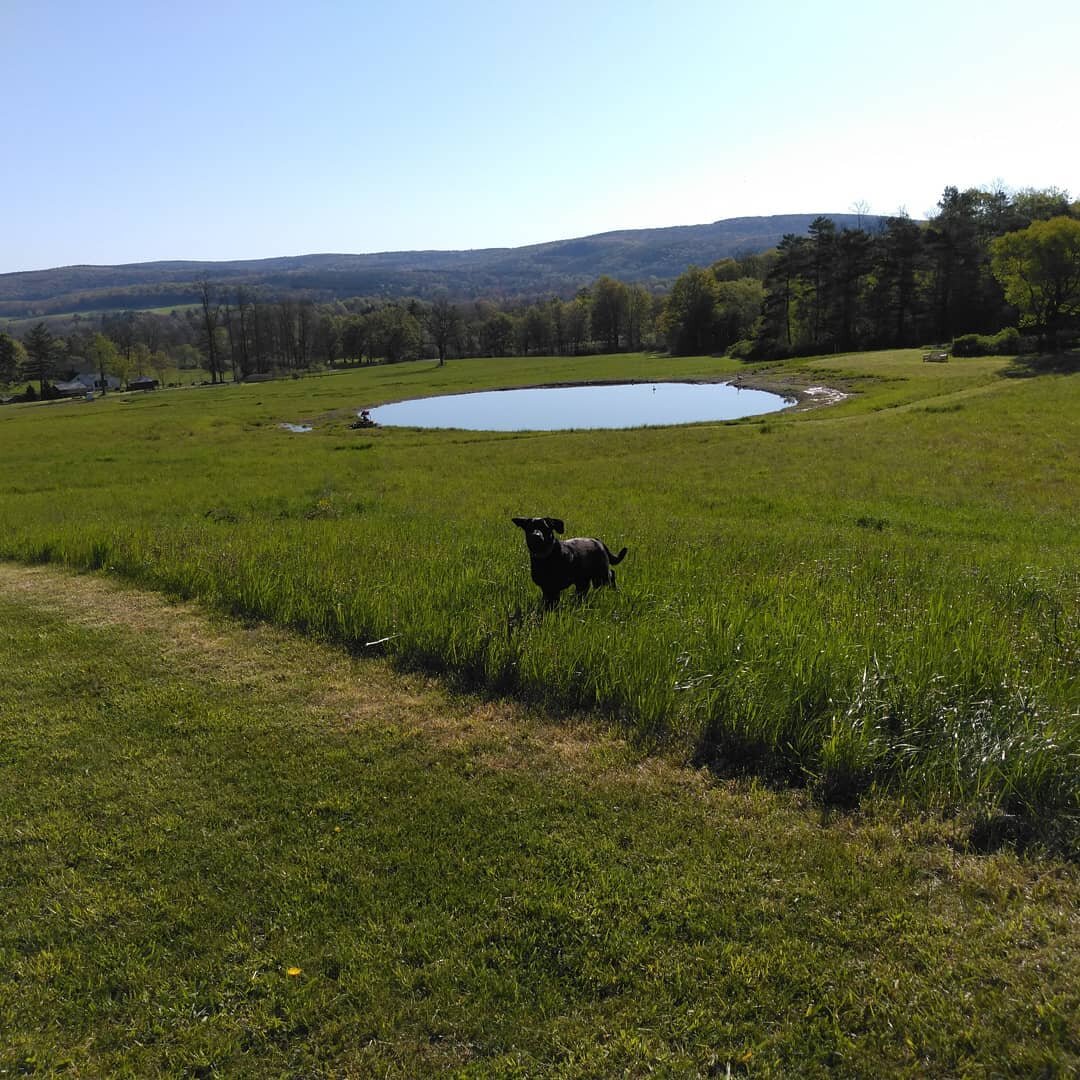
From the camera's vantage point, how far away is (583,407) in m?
63.3

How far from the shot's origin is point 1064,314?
57.3 meters

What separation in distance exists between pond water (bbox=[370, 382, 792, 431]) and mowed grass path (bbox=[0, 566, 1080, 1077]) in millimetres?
42863

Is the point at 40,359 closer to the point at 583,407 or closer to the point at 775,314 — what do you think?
the point at 583,407

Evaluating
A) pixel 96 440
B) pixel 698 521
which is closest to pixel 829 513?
pixel 698 521

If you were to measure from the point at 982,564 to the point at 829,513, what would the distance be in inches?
245

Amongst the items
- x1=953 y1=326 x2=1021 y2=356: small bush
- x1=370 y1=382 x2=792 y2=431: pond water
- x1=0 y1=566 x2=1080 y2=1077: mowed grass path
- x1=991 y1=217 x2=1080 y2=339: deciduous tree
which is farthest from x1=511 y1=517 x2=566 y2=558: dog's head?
x1=953 y1=326 x2=1021 y2=356: small bush

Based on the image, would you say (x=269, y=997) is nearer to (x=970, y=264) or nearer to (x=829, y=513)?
(x=829, y=513)

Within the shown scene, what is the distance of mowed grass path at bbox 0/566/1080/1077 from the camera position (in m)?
3.49

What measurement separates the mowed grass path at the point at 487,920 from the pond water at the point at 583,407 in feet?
141

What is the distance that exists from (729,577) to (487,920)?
7.33 metres

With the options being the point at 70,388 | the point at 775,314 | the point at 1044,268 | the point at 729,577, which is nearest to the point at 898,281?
the point at 775,314

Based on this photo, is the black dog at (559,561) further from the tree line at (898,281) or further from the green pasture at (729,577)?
the tree line at (898,281)

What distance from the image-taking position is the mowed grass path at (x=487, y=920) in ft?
11.5

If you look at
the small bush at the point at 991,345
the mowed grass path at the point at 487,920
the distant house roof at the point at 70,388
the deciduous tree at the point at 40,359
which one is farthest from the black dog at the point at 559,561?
the deciduous tree at the point at 40,359
